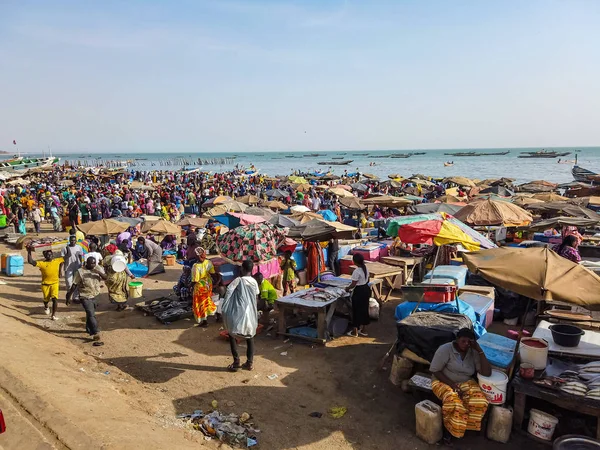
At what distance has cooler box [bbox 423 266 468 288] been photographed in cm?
848

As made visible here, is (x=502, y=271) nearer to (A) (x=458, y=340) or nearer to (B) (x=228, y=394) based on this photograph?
(A) (x=458, y=340)

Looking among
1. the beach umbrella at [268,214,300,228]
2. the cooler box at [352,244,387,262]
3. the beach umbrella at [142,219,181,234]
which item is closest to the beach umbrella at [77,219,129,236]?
the beach umbrella at [142,219,181,234]

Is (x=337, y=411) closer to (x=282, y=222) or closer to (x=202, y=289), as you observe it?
(x=202, y=289)

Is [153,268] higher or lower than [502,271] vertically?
lower

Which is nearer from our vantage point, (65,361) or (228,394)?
(228,394)

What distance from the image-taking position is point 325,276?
9242 mm

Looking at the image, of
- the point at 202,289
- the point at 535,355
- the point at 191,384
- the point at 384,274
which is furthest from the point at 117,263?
the point at 535,355

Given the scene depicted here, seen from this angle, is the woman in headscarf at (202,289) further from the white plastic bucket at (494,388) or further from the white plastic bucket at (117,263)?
the white plastic bucket at (494,388)

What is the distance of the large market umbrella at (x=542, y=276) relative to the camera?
182 inches

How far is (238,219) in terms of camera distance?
12656mm

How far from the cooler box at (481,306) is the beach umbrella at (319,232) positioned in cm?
300

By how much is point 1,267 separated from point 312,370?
1077cm

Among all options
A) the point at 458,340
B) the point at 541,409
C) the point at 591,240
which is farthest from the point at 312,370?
the point at 591,240

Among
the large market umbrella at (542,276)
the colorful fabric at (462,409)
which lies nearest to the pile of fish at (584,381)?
the large market umbrella at (542,276)
